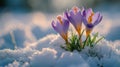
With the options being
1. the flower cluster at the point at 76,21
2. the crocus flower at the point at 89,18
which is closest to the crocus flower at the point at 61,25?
the flower cluster at the point at 76,21

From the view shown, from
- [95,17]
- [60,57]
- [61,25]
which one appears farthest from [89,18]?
[60,57]

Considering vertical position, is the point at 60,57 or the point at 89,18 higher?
the point at 89,18

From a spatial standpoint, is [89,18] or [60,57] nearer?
[60,57]

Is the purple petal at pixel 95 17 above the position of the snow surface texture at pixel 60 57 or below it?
above

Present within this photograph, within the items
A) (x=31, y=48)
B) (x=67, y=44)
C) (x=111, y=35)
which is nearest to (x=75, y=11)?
(x=67, y=44)

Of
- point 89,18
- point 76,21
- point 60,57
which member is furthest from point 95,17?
point 60,57

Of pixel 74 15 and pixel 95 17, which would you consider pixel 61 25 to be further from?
A: pixel 95 17

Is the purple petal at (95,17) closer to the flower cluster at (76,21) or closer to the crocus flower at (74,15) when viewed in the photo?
the flower cluster at (76,21)

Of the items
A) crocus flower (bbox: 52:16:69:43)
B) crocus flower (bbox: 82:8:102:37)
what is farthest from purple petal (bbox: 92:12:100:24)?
crocus flower (bbox: 52:16:69:43)

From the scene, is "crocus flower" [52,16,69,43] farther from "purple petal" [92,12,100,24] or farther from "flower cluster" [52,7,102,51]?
"purple petal" [92,12,100,24]
